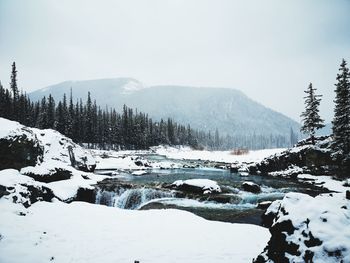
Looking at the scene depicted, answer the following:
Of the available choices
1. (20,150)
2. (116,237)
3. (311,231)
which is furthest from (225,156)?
(311,231)

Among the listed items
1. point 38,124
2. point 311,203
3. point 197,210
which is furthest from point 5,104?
point 311,203

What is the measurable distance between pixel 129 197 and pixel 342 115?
86.3 ft

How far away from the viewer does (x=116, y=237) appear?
33.7ft

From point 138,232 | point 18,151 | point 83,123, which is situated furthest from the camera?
point 83,123

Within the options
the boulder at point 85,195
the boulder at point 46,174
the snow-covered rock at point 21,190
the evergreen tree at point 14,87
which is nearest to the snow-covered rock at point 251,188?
the boulder at point 85,195

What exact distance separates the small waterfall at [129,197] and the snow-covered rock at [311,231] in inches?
630

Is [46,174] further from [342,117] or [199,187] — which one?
[342,117]

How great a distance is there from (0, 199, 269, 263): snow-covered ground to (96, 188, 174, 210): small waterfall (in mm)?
7738

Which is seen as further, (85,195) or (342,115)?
(342,115)

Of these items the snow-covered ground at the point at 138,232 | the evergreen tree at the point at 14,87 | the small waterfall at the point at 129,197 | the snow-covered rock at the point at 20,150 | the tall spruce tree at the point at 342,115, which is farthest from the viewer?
the evergreen tree at the point at 14,87

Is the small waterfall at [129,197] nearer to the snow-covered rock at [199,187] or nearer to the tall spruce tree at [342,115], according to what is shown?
the snow-covered rock at [199,187]

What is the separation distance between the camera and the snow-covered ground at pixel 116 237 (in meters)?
Answer: 8.31

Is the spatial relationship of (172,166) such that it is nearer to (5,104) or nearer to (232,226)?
(232,226)

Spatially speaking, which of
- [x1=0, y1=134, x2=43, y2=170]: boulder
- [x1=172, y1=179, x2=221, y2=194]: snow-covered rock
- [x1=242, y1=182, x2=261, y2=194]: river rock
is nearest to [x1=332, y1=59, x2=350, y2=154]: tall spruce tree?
[x1=242, y1=182, x2=261, y2=194]: river rock
